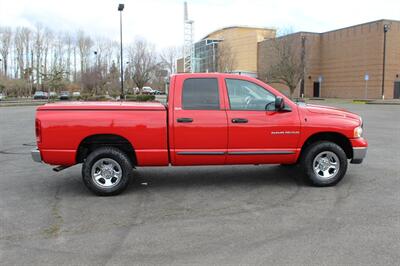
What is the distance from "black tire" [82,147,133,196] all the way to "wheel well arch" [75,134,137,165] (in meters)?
0.19

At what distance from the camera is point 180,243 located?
4.52m

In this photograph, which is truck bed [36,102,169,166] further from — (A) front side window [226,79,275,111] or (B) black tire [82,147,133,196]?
(A) front side window [226,79,275,111]

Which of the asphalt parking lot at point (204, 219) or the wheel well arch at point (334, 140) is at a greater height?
the wheel well arch at point (334, 140)

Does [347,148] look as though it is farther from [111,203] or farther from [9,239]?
[9,239]

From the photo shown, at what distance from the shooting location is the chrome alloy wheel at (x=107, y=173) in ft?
21.1

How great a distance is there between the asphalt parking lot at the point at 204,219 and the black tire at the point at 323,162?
0.69 feet

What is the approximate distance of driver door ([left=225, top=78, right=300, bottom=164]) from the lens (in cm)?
656

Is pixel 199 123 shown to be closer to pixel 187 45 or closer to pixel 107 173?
pixel 107 173

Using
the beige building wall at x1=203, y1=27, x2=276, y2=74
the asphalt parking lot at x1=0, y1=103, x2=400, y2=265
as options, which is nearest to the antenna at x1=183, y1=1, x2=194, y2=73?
the beige building wall at x1=203, y1=27, x2=276, y2=74

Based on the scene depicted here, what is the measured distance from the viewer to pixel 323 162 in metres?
6.92

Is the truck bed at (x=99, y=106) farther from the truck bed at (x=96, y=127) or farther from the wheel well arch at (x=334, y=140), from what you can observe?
the wheel well arch at (x=334, y=140)

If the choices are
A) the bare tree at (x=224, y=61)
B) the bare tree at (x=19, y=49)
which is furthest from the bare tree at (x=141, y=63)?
the bare tree at (x=19, y=49)

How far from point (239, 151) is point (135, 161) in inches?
67.6

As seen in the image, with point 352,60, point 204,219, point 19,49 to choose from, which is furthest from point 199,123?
point 19,49
